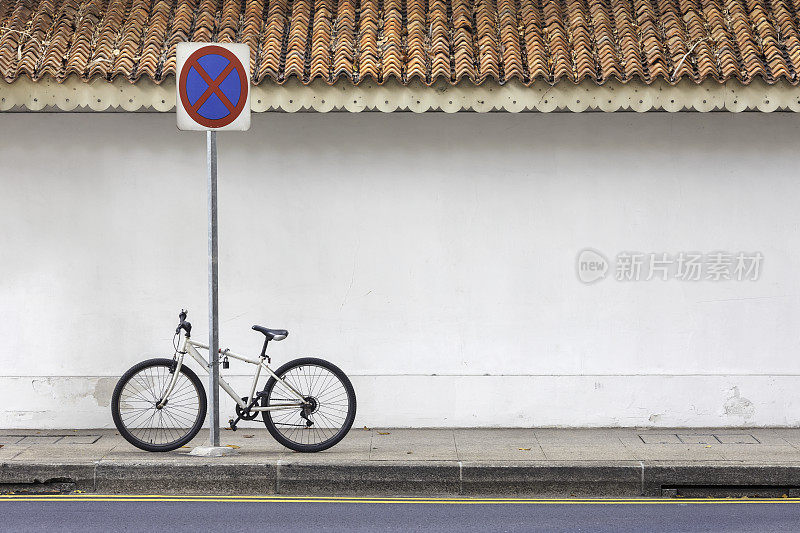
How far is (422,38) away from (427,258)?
1.95 m

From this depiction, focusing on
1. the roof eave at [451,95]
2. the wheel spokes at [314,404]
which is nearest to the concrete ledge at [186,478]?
the wheel spokes at [314,404]

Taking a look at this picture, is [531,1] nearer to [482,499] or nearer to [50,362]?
[482,499]

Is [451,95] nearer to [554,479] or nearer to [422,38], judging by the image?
[422,38]

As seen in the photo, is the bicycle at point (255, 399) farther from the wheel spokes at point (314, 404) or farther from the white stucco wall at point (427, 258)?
the white stucco wall at point (427, 258)

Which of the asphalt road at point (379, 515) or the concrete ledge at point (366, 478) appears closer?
the asphalt road at point (379, 515)

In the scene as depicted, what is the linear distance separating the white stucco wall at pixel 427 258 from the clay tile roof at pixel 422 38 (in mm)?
635

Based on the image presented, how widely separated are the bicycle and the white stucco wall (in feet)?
2.10

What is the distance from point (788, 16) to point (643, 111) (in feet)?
6.30

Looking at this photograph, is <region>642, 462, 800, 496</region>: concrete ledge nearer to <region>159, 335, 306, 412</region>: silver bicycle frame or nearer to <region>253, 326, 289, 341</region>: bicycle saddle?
<region>159, 335, 306, 412</region>: silver bicycle frame

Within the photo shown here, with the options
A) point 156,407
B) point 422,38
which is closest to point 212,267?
point 156,407

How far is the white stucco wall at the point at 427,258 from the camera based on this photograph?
8.90m

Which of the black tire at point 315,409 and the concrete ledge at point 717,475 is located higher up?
the black tire at point 315,409

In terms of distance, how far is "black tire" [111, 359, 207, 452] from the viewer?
785 centimetres

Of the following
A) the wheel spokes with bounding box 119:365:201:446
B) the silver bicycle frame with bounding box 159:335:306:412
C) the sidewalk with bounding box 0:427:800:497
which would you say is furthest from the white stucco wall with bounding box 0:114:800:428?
the sidewalk with bounding box 0:427:800:497
